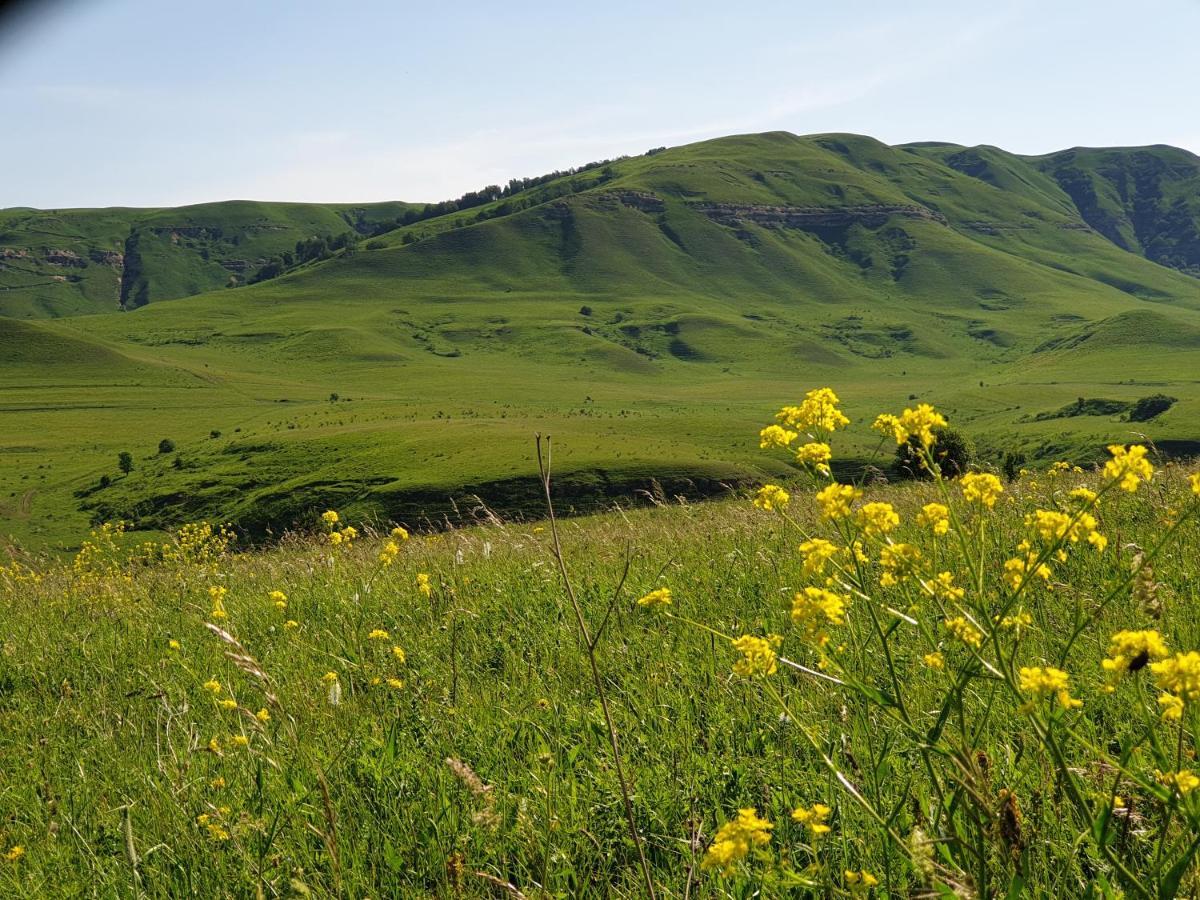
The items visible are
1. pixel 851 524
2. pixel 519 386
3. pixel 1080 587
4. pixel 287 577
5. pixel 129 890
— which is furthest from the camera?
pixel 519 386

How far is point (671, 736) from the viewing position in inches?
155

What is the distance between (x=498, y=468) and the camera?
7688 centimetres

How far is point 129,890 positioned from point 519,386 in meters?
155

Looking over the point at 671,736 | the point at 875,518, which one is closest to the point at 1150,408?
the point at 671,736

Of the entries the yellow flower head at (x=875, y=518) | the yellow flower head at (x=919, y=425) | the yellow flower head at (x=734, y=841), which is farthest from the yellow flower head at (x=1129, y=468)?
A: the yellow flower head at (x=734, y=841)

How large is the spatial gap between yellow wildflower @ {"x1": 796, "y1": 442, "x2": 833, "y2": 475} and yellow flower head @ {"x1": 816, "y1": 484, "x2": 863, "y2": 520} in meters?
0.18

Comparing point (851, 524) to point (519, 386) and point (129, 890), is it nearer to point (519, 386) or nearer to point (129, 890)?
point (129, 890)

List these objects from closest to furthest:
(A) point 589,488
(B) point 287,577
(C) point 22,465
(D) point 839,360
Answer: (B) point 287,577
(A) point 589,488
(C) point 22,465
(D) point 839,360

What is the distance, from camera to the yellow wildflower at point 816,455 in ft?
9.28

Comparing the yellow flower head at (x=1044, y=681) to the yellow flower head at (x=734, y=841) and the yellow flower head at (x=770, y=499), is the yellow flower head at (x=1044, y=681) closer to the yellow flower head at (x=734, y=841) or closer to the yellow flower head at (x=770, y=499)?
the yellow flower head at (x=734, y=841)

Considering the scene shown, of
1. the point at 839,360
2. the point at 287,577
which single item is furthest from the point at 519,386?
the point at 287,577

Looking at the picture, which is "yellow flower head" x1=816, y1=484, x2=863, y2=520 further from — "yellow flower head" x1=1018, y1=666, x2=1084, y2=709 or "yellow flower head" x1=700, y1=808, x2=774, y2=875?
"yellow flower head" x1=700, y1=808, x2=774, y2=875

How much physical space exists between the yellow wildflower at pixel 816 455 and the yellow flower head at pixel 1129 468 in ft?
2.66

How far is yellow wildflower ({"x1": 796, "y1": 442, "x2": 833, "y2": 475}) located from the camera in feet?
9.28
